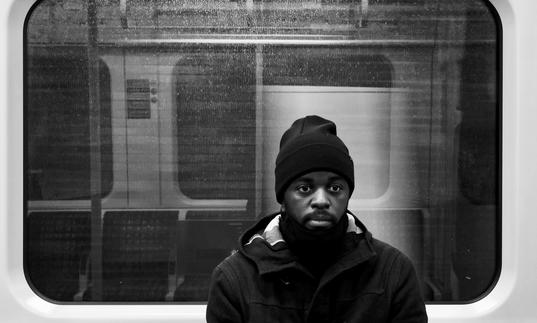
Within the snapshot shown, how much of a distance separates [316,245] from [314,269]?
0.05 metres

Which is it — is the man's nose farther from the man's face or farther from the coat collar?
the coat collar

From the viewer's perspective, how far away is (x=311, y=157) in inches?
62.6

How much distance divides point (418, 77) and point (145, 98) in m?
0.73

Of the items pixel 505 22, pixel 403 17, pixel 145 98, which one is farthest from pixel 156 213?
pixel 505 22

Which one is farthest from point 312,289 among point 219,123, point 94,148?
point 94,148

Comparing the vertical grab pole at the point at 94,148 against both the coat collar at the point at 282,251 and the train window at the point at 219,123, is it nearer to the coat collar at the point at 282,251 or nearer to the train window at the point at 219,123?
the train window at the point at 219,123

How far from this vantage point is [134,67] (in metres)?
2.18

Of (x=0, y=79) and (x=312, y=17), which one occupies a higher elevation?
(x=312, y=17)

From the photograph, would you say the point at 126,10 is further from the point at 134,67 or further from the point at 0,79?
the point at 0,79

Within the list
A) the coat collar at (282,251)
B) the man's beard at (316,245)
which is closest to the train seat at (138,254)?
the coat collar at (282,251)

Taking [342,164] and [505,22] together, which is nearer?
[342,164]

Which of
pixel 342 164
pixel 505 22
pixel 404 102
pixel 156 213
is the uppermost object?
pixel 505 22

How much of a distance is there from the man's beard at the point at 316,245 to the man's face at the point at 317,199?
0.05 ft

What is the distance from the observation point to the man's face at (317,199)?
1.59 m
